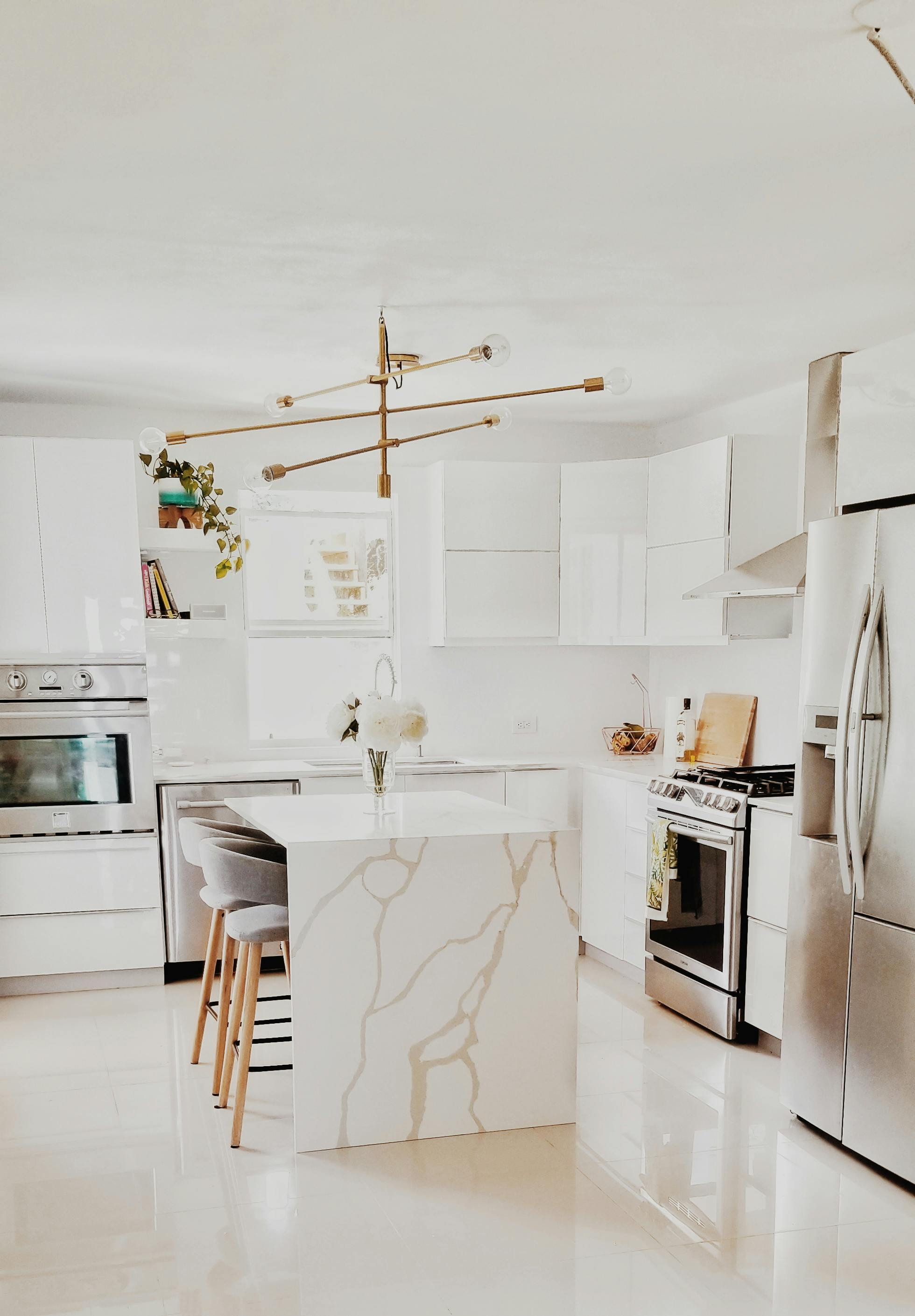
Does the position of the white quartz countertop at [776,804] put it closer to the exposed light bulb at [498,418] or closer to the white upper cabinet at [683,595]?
the white upper cabinet at [683,595]

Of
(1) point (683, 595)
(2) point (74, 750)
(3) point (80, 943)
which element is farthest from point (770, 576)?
(3) point (80, 943)

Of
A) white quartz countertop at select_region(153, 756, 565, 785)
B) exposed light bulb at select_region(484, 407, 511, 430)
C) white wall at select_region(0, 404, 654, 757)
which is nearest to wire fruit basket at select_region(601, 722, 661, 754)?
white wall at select_region(0, 404, 654, 757)

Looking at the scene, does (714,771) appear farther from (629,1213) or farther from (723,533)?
(629,1213)

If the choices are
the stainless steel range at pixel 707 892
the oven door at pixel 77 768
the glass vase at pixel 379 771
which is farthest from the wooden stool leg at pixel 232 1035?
the stainless steel range at pixel 707 892

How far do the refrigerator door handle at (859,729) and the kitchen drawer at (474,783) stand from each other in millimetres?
2328

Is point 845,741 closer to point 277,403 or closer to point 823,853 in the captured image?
point 823,853

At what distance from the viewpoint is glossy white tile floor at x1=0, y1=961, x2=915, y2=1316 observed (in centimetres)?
242

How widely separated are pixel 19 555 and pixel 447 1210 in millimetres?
3206

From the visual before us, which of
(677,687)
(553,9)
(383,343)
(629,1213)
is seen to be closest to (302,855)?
(629,1213)

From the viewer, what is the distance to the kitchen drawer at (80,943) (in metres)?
4.63

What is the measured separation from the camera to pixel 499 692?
5.73 meters

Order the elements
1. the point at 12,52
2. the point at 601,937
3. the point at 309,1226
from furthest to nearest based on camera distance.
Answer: the point at 601,937
the point at 309,1226
the point at 12,52

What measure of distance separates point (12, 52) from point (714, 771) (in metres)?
3.40

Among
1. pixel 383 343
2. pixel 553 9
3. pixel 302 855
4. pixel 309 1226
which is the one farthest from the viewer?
pixel 383 343
